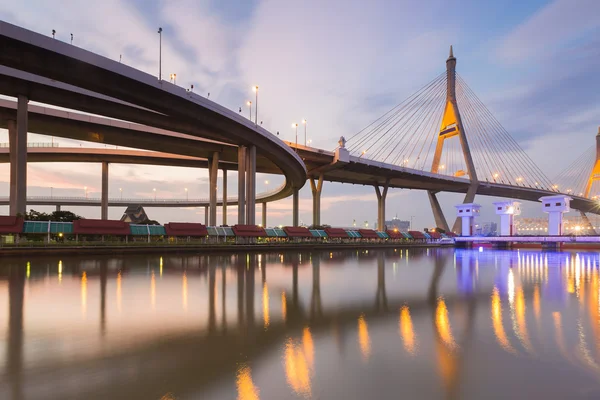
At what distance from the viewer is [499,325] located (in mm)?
5508

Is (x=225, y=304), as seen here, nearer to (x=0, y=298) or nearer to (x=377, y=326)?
(x=377, y=326)

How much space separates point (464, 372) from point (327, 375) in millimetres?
1413

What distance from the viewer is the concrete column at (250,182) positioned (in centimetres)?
3422

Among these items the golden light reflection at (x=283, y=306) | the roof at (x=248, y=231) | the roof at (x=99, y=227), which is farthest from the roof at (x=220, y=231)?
the golden light reflection at (x=283, y=306)

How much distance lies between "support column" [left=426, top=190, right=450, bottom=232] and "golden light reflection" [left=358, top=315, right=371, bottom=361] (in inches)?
2572

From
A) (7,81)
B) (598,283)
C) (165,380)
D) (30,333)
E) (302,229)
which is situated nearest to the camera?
(165,380)

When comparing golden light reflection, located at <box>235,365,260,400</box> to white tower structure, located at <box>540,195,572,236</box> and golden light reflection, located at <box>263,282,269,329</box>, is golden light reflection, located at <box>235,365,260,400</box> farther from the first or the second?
white tower structure, located at <box>540,195,572,236</box>

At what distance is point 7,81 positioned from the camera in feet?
78.7

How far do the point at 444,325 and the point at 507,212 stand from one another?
143 feet

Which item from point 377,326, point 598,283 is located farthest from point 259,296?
point 598,283

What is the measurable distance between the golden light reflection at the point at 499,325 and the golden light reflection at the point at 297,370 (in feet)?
8.46

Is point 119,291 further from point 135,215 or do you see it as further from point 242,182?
point 135,215

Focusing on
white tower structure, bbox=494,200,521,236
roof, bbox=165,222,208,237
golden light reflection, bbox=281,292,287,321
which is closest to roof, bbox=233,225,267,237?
roof, bbox=165,222,208,237

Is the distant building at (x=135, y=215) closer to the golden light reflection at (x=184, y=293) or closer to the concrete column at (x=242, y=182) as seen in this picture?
the concrete column at (x=242, y=182)
